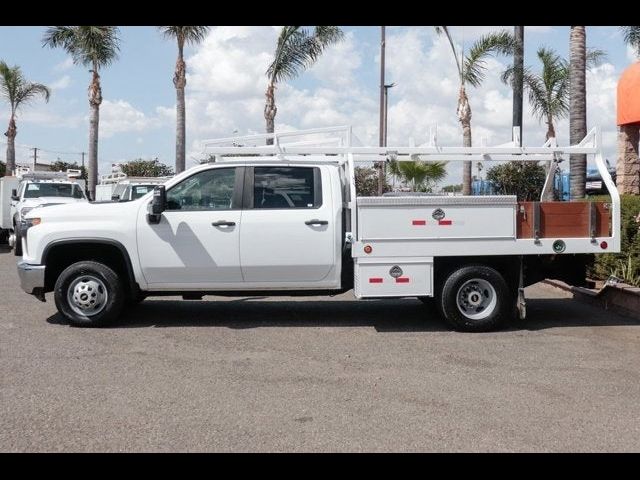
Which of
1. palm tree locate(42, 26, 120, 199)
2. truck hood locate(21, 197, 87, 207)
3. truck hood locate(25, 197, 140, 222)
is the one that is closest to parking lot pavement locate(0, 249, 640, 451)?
truck hood locate(25, 197, 140, 222)

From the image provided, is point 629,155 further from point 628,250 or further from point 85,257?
point 85,257

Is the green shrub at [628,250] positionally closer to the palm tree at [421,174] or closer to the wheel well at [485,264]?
the wheel well at [485,264]

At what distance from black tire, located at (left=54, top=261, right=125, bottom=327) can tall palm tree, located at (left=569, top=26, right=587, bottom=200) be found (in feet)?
31.3

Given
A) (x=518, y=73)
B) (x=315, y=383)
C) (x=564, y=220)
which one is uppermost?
(x=518, y=73)

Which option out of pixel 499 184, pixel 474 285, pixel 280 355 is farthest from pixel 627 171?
pixel 280 355

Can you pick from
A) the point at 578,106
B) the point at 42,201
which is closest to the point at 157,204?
the point at 578,106

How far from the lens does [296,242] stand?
824 centimetres

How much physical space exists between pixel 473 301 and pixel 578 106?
7653mm

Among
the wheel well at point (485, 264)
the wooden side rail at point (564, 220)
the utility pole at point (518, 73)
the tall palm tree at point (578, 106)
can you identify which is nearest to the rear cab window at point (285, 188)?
the wheel well at point (485, 264)

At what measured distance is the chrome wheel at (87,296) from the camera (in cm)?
831

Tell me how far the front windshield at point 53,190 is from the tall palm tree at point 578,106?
13.0 meters

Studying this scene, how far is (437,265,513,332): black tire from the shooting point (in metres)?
8.24

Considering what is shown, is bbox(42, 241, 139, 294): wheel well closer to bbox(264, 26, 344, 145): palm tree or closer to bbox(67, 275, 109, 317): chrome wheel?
bbox(67, 275, 109, 317): chrome wheel

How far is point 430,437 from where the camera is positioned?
191 inches
